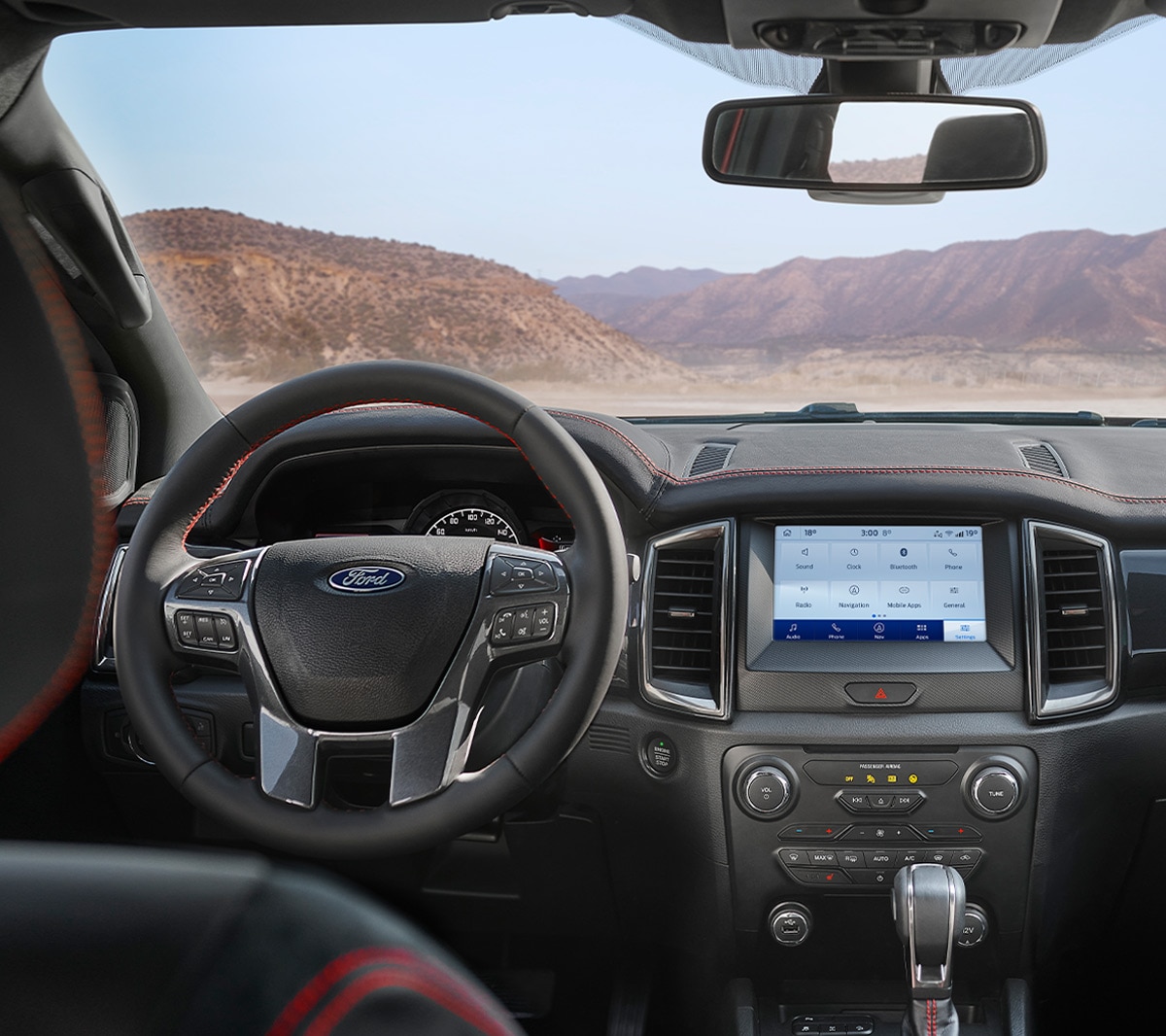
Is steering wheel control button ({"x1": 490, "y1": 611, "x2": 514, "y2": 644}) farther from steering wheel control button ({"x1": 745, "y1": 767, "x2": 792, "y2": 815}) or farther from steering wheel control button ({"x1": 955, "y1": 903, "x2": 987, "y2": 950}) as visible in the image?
steering wheel control button ({"x1": 955, "y1": 903, "x2": 987, "y2": 950})

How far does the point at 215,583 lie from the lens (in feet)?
5.84

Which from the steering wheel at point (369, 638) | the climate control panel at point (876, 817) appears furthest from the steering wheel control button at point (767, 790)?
the steering wheel at point (369, 638)

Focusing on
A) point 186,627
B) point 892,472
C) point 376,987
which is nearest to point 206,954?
point 376,987

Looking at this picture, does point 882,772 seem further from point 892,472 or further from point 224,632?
point 224,632

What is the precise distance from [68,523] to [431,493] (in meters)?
0.80

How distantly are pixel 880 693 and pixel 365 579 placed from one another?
127cm

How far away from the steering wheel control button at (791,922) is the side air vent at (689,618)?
511mm

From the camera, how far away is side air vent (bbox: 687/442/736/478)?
8.95 ft

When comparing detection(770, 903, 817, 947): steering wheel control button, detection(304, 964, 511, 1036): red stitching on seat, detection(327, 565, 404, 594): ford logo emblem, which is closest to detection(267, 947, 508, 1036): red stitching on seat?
detection(304, 964, 511, 1036): red stitching on seat

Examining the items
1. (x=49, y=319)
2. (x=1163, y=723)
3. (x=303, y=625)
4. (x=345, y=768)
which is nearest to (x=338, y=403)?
(x=303, y=625)

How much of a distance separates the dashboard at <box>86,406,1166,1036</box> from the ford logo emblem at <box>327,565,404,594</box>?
877 mm

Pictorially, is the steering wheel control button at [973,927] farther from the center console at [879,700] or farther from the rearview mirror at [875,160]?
the rearview mirror at [875,160]

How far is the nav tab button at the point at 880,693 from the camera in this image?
259cm

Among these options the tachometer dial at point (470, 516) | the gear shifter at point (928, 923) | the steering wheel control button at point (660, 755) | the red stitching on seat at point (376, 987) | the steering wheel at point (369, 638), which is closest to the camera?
the red stitching on seat at point (376, 987)
